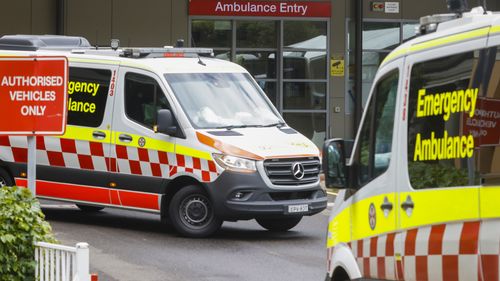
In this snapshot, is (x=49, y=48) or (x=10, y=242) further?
(x=49, y=48)

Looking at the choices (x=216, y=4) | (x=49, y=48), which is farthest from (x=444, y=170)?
(x=216, y=4)

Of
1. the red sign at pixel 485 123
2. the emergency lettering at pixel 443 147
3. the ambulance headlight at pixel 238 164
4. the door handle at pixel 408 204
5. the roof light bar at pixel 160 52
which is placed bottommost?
the ambulance headlight at pixel 238 164

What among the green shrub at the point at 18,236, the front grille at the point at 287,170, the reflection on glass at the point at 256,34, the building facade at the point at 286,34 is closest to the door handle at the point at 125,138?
the front grille at the point at 287,170

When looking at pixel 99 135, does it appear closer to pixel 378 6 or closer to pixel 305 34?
pixel 305 34

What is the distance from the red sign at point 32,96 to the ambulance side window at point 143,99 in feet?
17.7

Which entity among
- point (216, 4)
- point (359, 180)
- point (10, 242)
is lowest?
point (10, 242)

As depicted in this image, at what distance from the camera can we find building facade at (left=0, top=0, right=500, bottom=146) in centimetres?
3091

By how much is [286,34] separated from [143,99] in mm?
15846

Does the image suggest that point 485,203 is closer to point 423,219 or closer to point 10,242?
point 423,219

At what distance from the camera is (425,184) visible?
21.7 feet

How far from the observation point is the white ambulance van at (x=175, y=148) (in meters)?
14.9

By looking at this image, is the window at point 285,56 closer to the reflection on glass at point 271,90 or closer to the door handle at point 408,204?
the reflection on glass at point 271,90

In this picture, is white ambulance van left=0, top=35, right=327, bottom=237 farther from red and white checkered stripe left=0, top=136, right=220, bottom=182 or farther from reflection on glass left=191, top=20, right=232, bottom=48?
reflection on glass left=191, top=20, right=232, bottom=48

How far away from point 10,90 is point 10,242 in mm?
1331
